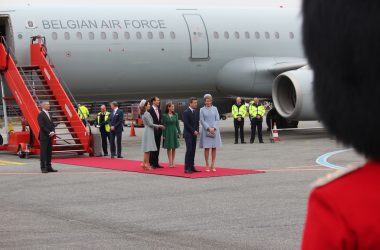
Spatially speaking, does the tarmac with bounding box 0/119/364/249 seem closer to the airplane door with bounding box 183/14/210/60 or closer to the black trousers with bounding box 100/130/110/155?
the black trousers with bounding box 100/130/110/155

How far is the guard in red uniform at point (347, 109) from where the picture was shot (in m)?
1.31

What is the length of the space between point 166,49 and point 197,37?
1.15 m

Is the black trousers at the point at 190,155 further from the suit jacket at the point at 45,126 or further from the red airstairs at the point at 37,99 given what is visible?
the red airstairs at the point at 37,99

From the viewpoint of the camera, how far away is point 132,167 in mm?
15258

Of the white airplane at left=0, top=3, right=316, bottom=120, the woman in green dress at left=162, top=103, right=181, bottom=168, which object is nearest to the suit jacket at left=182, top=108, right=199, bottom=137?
the woman in green dress at left=162, top=103, right=181, bottom=168

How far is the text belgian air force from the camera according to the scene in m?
20.7

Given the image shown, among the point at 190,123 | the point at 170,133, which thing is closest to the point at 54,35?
the point at 170,133

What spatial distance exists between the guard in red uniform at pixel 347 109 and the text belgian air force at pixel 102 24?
19.7m

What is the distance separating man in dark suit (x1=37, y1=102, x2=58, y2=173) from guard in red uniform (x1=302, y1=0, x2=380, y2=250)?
1340 cm

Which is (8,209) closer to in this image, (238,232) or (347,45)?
(238,232)

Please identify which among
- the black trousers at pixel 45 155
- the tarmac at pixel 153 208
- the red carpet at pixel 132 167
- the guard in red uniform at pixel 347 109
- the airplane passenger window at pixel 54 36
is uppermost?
the airplane passenger window at pixel 54 36

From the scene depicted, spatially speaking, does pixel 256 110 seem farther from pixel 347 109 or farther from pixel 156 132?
pixel 347 109

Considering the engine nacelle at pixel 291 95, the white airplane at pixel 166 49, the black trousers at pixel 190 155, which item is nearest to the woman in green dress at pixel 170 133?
the black trousers at pixel 190 155

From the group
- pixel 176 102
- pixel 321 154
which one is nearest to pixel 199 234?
pixel 321 154
